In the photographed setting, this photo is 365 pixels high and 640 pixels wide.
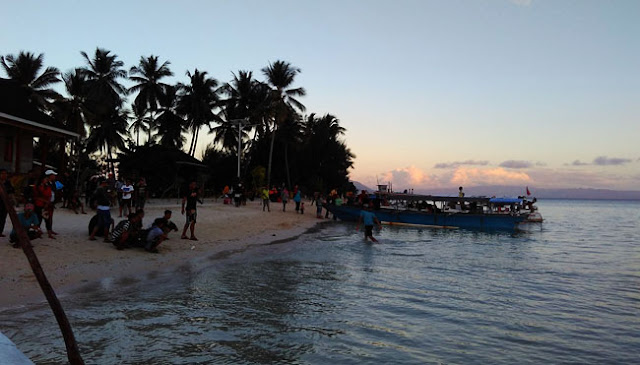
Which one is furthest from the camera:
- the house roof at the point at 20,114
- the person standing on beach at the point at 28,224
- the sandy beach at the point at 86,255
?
the house roof at the point at 20,114

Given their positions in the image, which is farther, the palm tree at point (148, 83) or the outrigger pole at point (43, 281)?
the palm tree at point (148, 83)

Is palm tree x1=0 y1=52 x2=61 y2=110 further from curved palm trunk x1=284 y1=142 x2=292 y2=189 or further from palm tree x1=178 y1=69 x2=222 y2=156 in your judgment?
curved palm trunk x1=284 y1=142 x2=292 y2=189

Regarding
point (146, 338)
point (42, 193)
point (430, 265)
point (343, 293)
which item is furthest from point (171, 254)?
point (430, 265)

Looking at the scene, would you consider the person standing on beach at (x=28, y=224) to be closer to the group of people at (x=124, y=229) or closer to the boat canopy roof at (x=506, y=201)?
the group of people at (x=124, y=229)

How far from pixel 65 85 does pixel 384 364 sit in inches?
1553

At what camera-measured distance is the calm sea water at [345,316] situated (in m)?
6.18

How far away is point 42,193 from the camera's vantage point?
10898 mm

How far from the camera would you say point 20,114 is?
1950 cm

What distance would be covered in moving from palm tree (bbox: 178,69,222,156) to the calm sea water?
3362cm

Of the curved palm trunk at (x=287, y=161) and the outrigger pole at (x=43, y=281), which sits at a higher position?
the curved palm trunk at (x=287, y=161)

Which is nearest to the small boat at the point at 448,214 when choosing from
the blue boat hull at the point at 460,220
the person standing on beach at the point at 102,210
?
the blue boat hull at the point at 460,220

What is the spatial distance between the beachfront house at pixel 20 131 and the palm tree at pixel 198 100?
22.5 meters

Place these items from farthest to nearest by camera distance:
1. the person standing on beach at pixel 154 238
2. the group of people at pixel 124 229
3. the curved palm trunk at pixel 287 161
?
the curved palm trunk at pixel 287 161
the person standing on beach at pixel 154 238
the group of people at pixel 124 229

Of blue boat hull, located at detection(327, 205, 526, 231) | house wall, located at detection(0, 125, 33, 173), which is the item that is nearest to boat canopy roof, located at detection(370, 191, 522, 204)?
blue boat hull, located at detection(327, 205, 526, 231)
